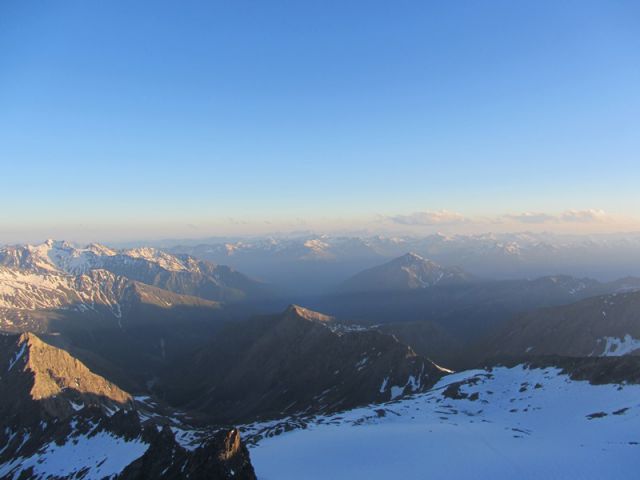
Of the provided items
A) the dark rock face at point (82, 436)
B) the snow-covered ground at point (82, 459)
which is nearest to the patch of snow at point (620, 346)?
the dark rock face at point (82, 436)

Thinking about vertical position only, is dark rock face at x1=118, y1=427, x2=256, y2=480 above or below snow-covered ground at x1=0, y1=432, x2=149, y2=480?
above

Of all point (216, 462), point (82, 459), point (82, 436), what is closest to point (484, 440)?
point (216, 462)

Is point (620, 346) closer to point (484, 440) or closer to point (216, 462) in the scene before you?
point (484, 440)

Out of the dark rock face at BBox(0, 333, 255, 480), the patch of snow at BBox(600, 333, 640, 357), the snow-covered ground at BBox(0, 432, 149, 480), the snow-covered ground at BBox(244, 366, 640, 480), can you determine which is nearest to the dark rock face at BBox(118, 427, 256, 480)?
the dark rock face at BBox(0, 333, 255, 480)

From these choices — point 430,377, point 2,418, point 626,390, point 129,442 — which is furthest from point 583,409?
point 2,418

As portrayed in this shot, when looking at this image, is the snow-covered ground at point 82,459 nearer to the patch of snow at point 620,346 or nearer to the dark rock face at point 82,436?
the dark rock face at point 82,436

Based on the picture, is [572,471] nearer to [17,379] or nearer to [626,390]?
[626,390]

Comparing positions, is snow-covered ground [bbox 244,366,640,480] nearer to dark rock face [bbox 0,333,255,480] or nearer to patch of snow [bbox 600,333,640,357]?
dark rock face [bbox 0,333,255,480]

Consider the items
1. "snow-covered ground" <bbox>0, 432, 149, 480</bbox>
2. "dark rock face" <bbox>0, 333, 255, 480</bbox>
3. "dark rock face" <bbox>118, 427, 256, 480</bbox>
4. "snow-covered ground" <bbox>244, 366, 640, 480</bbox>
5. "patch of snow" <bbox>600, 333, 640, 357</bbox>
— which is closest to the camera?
"snow-covered ground" <bbox>244, 366, 640, 480</bbox>
